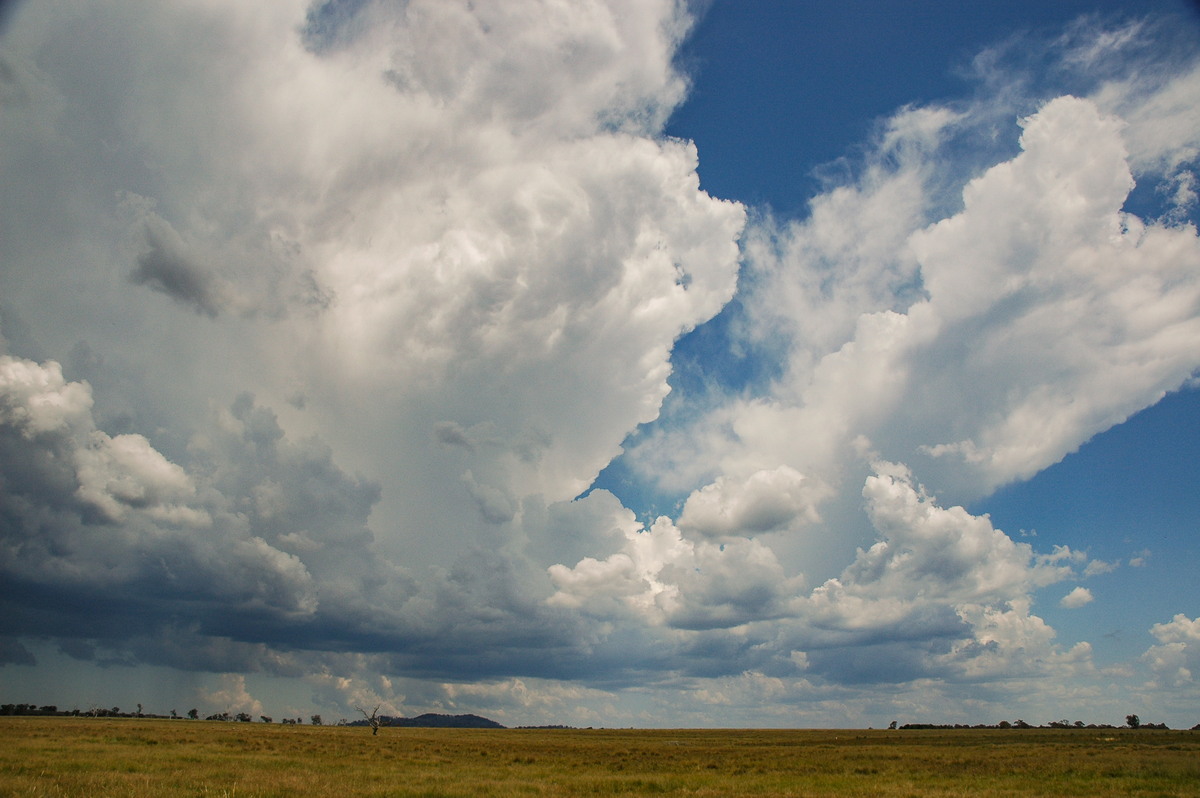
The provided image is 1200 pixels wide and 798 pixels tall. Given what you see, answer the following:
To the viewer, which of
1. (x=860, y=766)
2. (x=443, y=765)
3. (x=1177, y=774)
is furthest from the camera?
(x=860, y=766)

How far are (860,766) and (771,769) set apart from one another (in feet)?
29.4

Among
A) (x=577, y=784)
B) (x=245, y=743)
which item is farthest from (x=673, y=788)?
(x=245, y=743)

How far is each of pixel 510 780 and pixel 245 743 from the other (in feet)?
124

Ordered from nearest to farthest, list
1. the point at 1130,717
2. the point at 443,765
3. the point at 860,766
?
the point at 443,765, the point at 860,766, the point at 1130,717

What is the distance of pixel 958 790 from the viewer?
3350 centimetres

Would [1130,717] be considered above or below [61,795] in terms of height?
below

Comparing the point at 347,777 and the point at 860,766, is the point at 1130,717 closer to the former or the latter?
the point at 860,766

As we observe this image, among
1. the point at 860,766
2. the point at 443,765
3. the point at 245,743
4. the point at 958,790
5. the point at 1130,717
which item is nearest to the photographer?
the point at 958,790

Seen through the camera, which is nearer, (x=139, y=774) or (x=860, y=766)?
(x=139, y=774)

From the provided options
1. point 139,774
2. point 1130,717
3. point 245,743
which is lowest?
point 1130,717

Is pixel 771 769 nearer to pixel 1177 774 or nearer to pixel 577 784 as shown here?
pixel 577 784

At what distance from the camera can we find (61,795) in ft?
75.5

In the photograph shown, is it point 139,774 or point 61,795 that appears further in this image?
point 139,774

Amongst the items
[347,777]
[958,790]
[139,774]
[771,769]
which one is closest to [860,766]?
[771,769]
